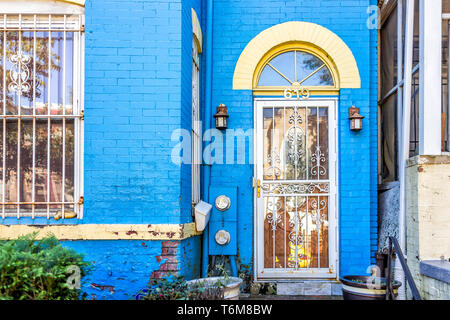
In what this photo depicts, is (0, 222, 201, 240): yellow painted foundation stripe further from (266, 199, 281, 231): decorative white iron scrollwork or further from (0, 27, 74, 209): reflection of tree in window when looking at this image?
(266, 199, 281, 231): decorative white iron scrollwork

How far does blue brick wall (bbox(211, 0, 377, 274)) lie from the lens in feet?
18.9

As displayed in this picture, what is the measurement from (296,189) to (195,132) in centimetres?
153

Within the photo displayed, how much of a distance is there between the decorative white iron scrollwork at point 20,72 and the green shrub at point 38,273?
1.82 meters

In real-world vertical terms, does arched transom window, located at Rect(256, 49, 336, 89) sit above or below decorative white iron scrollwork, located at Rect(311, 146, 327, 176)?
above

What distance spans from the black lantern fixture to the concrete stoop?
2.15 meters

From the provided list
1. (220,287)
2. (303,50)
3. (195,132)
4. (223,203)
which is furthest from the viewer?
(303,50)

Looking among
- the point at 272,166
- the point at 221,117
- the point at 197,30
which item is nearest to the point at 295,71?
the point at 221,117

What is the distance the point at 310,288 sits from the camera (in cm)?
566

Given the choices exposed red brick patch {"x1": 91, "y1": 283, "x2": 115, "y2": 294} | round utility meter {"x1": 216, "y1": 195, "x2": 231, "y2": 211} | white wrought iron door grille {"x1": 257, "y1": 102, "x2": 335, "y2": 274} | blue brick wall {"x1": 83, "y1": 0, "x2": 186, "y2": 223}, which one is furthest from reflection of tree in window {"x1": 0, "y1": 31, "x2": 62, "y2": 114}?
white wrought iron door grille {"x1": 257, "y1": 102, "x2": 335, "y2": 274}

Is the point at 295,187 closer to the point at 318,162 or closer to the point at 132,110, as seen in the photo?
the point at 318,162

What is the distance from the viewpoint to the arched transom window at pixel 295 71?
6.07m

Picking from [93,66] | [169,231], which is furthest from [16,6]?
[169,231]

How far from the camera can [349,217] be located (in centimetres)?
577

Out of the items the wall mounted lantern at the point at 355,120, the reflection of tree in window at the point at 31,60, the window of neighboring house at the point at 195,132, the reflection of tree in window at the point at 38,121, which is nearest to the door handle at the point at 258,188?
the window of neighboring house at the point at 195,132
